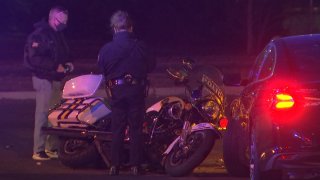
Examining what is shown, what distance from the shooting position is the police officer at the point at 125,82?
353 inches

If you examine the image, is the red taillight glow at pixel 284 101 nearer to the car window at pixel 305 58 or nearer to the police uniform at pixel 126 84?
the car window at pixel 305 58

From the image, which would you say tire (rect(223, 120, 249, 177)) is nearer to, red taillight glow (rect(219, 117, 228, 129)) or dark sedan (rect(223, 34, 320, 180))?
red taillight glow (rect(219, 117, 228, 129))

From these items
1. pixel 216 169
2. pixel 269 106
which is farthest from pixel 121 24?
pixel 269 106

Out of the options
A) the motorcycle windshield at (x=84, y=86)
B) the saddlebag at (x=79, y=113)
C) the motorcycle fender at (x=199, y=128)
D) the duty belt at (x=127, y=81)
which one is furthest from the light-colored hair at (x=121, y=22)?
the motorcycle fender at (x=199, y=128)

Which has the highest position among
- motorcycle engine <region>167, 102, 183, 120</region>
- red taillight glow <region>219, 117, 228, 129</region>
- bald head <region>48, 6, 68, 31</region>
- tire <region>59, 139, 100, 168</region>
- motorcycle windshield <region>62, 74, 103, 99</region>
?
bald head <region>48, 6, 68, 31</region>

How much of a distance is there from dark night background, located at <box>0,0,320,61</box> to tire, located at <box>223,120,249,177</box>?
83.1 feet

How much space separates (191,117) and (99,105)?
125 centimetres

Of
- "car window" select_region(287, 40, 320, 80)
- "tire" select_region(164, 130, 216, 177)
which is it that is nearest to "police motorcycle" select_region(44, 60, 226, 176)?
"tire" select_region(164, 130, 216, 177)

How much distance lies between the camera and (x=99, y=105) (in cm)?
971

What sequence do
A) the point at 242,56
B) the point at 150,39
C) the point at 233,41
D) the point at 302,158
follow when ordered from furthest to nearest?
the point at 150,39 < the point at 233,41 < the point at 242,56 < the point at 302,158

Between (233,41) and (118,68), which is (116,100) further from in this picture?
(233,41)

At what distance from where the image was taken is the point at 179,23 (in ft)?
142

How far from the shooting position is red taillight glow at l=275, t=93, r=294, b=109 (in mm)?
6664

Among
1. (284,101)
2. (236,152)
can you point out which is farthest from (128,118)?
(284,101)
